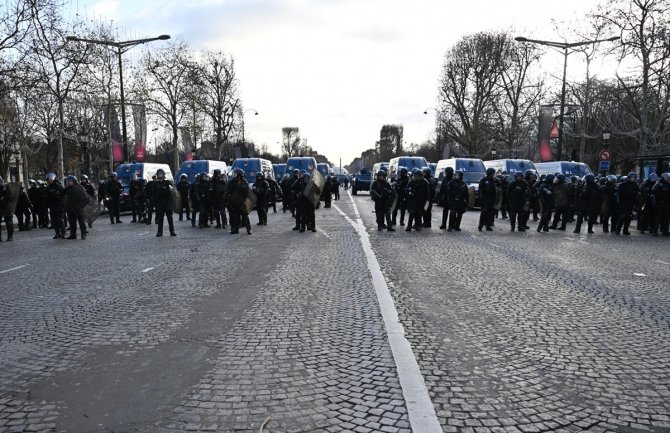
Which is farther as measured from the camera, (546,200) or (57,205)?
(546,200)

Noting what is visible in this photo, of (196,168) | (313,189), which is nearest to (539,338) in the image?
(313,189)

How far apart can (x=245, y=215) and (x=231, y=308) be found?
28.8 feet

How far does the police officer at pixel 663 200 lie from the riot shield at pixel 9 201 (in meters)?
18.0

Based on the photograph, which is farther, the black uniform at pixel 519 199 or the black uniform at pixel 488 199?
the black uniform at pixel 488 199

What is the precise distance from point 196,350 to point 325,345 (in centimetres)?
107

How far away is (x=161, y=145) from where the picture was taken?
76625mm

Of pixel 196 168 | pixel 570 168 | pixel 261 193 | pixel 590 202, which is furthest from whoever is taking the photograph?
pixel 196 168

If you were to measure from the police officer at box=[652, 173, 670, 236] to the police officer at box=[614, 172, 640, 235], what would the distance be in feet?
1.82

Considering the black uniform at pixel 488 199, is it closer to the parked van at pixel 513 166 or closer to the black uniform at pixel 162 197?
the black uniform at pixel 162 197

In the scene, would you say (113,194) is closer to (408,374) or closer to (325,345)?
(325,345)

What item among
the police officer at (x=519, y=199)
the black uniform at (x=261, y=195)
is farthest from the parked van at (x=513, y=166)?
the black uniform at (x=261, y=195)

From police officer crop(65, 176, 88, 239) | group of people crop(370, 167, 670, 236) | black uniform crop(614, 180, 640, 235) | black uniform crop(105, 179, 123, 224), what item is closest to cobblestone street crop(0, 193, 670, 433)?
police officer crop(65, 176, 88, 239)

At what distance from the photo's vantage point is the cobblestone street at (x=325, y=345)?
3.16 meters

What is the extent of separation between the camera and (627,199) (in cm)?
1522
